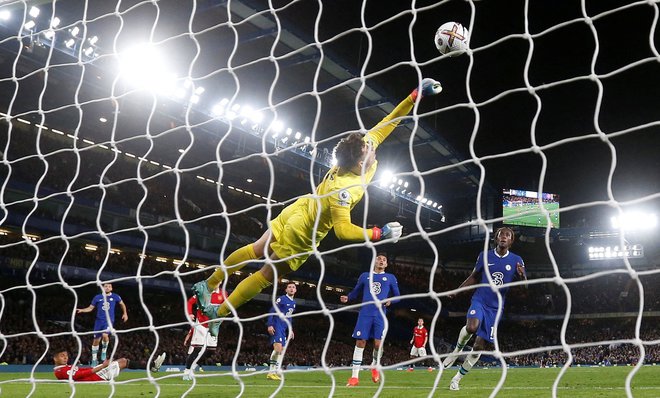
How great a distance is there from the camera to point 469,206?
3462cm

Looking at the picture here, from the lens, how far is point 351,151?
157 inches

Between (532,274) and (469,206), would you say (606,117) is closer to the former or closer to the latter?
(469,206)

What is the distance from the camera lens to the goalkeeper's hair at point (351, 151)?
3974mm

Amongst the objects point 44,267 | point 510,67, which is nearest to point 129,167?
point 44,267

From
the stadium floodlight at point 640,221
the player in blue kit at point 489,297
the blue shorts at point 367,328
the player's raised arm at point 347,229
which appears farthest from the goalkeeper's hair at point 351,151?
the stadium floodlight at point 640,221

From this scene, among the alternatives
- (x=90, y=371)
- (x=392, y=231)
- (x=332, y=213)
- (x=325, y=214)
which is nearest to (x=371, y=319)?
(x=90, y=371)

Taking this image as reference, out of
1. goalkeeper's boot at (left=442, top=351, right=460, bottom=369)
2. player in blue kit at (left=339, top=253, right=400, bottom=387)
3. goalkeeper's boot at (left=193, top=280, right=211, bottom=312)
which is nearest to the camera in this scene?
goalkeeper's boot at (left=442, top=351, right=460, bottom=369)

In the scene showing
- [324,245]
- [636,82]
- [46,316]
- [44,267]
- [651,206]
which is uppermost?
[636,82]

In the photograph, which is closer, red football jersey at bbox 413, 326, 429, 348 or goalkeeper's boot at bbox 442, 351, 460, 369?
goalkeeper's boot at bbox 442, 351, 460, 369

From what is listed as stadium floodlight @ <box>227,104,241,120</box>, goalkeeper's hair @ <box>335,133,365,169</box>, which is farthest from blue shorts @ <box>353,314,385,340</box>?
goalkeeper's hair @ <box>335,133,365,169</box>

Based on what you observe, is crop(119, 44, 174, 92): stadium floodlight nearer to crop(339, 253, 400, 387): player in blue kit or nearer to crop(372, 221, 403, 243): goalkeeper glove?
crop(372, 221, 403, 243): goalkeeper glove

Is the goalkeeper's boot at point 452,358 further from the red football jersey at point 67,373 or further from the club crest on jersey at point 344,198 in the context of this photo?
the red football jersey at point 67,373

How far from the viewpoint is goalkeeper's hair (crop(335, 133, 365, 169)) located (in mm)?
3974

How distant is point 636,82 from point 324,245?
15.8m
